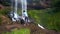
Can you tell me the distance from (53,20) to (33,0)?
374mm

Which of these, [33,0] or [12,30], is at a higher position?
[33,0]

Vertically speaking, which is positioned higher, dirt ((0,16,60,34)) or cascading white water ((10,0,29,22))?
cascading white water ((10,0,29,22))

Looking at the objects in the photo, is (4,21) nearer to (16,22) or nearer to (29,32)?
(16,22)

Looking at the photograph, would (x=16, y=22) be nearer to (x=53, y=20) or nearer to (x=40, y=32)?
(x=40, y=32)

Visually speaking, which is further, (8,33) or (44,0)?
(44,0)

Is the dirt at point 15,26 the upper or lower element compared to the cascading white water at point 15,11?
lower

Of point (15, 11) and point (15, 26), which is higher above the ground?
point (15, 11)

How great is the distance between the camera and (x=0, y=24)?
2285 millimetres

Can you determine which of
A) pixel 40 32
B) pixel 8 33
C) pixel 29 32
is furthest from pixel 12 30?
pixel 40 32

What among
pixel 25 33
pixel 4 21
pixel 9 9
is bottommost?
pixel 25 33

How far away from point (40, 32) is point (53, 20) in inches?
9.8

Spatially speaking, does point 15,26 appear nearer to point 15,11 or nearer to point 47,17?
point 15,11

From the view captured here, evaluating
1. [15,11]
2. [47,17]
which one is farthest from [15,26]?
[47,17]

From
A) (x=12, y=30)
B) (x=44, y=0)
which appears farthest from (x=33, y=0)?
(x=12, y=30)
